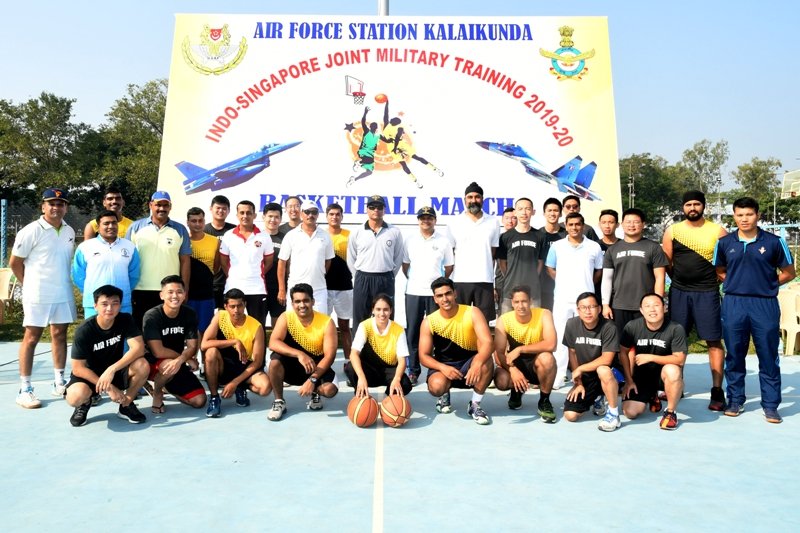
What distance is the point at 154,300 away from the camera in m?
5.38

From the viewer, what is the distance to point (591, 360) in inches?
187

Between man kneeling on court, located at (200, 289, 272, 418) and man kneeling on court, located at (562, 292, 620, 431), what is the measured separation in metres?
2.44

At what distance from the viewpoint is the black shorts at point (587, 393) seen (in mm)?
4590

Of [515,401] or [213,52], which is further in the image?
[213,52]

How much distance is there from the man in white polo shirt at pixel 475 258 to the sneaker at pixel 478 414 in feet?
4.08

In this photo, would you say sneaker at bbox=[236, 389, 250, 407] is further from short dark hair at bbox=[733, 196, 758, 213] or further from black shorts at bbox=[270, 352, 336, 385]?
short dark hair at bbox=[733, 196, 758, 213]

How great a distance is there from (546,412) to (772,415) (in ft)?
5.76

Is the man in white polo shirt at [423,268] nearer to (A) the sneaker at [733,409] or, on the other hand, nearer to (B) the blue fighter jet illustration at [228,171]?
(A) the sneaker at [733,409]

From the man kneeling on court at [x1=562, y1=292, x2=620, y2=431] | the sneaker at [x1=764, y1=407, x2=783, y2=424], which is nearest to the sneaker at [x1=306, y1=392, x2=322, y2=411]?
the man kneeling on court at [x1=562, y1=292, x2=620, y2=431]

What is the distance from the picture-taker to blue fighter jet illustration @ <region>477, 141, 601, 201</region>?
7910mm

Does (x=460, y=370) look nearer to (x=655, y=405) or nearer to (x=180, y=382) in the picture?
(x=655, y=405)

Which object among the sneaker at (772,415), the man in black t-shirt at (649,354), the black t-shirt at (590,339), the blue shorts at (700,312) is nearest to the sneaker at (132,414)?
the black t-shirt at (590,339)

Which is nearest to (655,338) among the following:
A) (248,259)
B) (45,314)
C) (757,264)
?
(757,264)

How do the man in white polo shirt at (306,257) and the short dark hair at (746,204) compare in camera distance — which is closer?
the short dark hair at (746,204)
